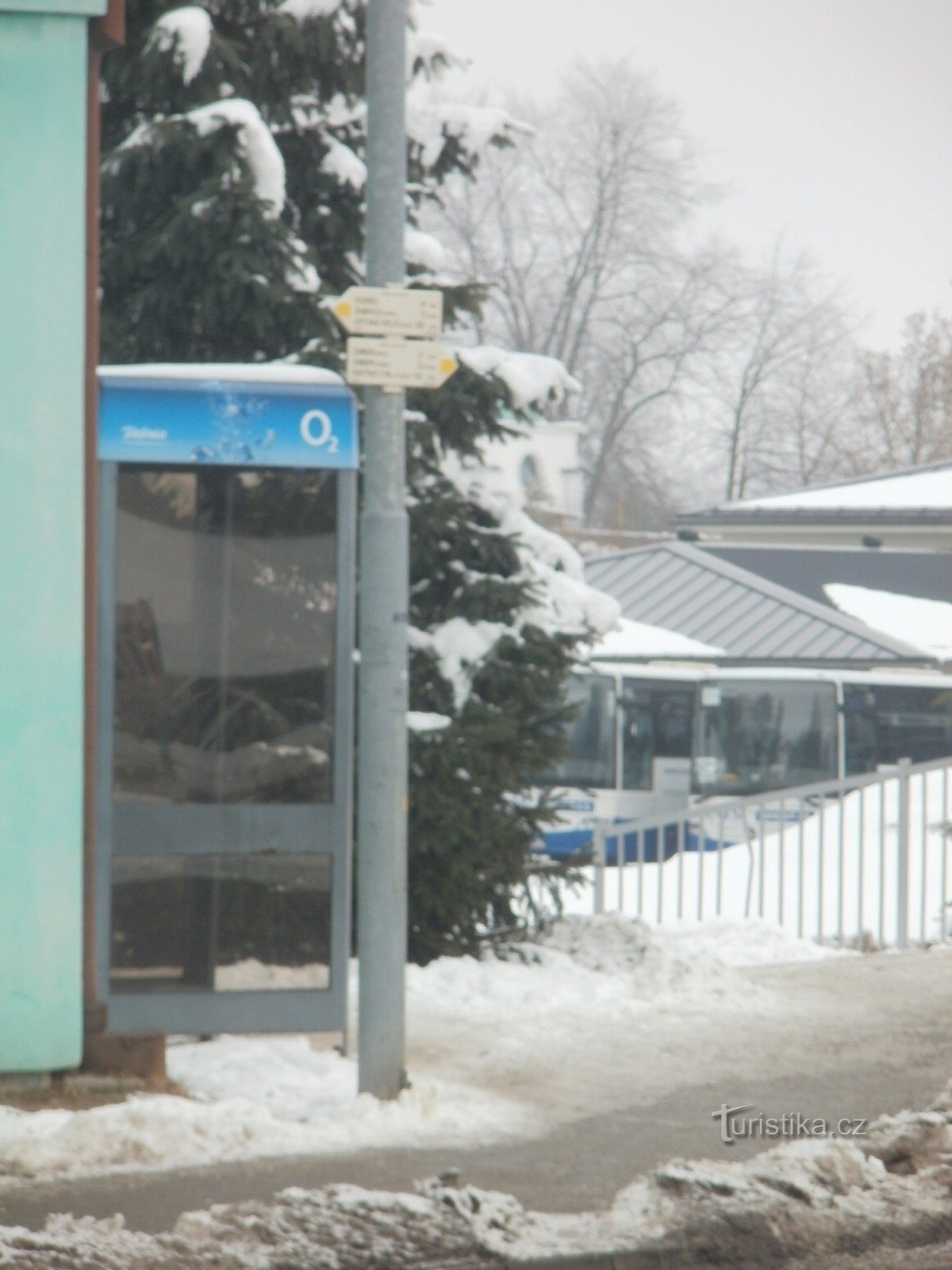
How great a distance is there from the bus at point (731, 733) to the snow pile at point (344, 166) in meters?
16.4

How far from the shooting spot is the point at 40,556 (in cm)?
645

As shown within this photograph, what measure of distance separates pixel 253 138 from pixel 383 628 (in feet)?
10.7

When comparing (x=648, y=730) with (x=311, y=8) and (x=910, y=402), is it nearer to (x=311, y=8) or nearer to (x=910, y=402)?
(x=311, y=8)

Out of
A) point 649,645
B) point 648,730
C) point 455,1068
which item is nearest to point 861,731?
point 648,730

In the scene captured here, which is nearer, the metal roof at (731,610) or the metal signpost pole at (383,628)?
the metal signpost pole at (383,628)

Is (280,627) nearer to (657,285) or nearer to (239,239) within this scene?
(239,239)

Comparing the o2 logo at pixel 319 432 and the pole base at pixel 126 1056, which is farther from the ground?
the o2 logo at pixel 319 432

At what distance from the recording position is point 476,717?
354 inches

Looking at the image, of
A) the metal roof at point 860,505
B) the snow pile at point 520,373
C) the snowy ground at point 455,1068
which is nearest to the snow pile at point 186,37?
the snow pile at point 520,373

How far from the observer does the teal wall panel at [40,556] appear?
21.1 feet

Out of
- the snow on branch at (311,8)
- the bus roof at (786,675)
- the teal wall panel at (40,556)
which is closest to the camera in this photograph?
the teal wall panel at (40,556)

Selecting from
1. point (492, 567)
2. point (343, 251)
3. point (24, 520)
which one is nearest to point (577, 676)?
point (492, 567)

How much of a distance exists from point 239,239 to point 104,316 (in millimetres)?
867

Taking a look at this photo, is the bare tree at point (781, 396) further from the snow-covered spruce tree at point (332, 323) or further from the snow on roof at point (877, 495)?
the snow-covered spruce tree at point (332, 323)
